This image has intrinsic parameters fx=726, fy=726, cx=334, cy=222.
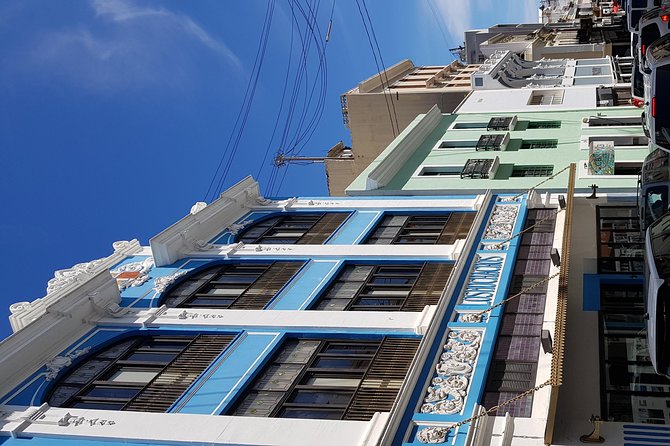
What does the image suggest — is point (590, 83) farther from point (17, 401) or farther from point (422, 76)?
point (17, 401)

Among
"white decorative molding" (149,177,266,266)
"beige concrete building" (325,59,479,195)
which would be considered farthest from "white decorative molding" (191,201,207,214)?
"beige concrete building" (325,59,479,195)

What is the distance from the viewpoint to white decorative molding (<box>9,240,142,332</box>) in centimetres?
1881

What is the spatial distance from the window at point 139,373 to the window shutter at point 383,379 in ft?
12.5

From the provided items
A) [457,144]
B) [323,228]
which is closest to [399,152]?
[457,144]

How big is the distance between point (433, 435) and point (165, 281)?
34.7ft

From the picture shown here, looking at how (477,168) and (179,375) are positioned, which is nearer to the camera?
(179,375)

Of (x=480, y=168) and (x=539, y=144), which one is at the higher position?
(x=480, y=168)

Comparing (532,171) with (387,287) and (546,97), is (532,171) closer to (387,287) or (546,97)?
(387,287)

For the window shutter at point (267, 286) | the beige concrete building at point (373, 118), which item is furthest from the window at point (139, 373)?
the beige concrete building at point (373, 118)

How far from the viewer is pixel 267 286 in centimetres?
2031

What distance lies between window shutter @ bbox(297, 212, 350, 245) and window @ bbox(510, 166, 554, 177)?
8.09 m

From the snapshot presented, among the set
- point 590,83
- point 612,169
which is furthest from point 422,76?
point 612,169

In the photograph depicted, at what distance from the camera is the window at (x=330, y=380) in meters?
14.7

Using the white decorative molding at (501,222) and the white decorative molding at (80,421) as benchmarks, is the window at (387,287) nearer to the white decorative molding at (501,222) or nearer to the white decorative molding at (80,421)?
the white decorative molding at (501,222)
